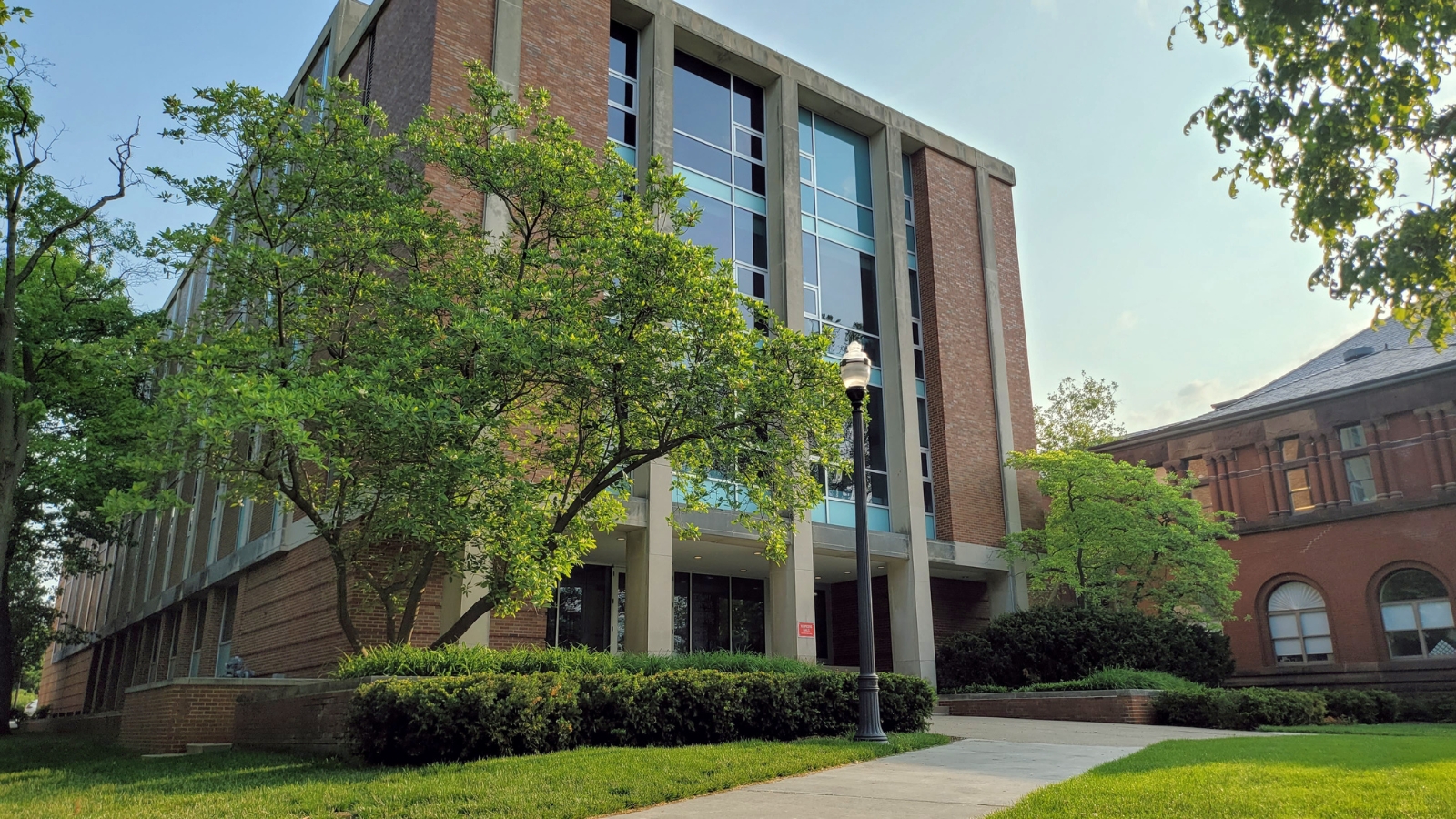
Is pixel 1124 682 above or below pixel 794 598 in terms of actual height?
below

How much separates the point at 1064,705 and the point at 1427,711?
1004 cm

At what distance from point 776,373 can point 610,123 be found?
1202 centimetres

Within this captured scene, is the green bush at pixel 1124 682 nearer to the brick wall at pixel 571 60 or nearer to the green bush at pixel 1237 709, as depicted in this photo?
the green bush at pixel 1237 709

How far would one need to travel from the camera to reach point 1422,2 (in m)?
7.32

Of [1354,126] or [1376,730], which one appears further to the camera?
[1376,730]

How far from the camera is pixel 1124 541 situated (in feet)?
82.9

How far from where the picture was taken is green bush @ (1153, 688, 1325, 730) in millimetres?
17984

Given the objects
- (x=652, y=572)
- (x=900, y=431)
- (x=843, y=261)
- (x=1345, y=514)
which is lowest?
(x=652, y=572)

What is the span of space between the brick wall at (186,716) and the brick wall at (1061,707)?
15.4 meters

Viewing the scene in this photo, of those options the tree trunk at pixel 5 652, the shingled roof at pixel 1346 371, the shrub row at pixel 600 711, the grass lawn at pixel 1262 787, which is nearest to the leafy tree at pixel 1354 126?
the grass lawn at pixel 1262 787

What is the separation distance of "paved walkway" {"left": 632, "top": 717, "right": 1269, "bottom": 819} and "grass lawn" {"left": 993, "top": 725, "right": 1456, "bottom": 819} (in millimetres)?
536

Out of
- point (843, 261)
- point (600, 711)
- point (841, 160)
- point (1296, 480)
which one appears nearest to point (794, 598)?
point (843, 261)

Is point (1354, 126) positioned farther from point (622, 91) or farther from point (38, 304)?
point (38, 304)

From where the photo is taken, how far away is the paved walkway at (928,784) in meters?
8.04
